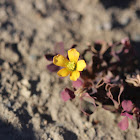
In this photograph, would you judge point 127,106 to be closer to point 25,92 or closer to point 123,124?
point 123,124

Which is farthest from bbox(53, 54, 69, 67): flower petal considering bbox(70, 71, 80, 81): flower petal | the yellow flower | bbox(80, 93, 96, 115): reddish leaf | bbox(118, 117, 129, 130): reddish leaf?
bbox(118, 117, 129, 130): reddish leaf

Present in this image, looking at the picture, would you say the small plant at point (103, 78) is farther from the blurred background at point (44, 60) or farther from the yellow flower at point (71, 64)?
the blurred background at point (44, 60)

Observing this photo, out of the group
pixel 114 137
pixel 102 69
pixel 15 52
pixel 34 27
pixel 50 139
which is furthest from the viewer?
pixel 34 27

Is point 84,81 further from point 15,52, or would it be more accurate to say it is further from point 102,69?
point 15,52

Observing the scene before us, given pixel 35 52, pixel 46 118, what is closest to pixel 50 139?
pixel 46 118

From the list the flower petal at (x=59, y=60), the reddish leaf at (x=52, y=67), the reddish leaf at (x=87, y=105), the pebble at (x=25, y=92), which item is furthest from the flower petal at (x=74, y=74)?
the pebble at (x=25, y=92)
